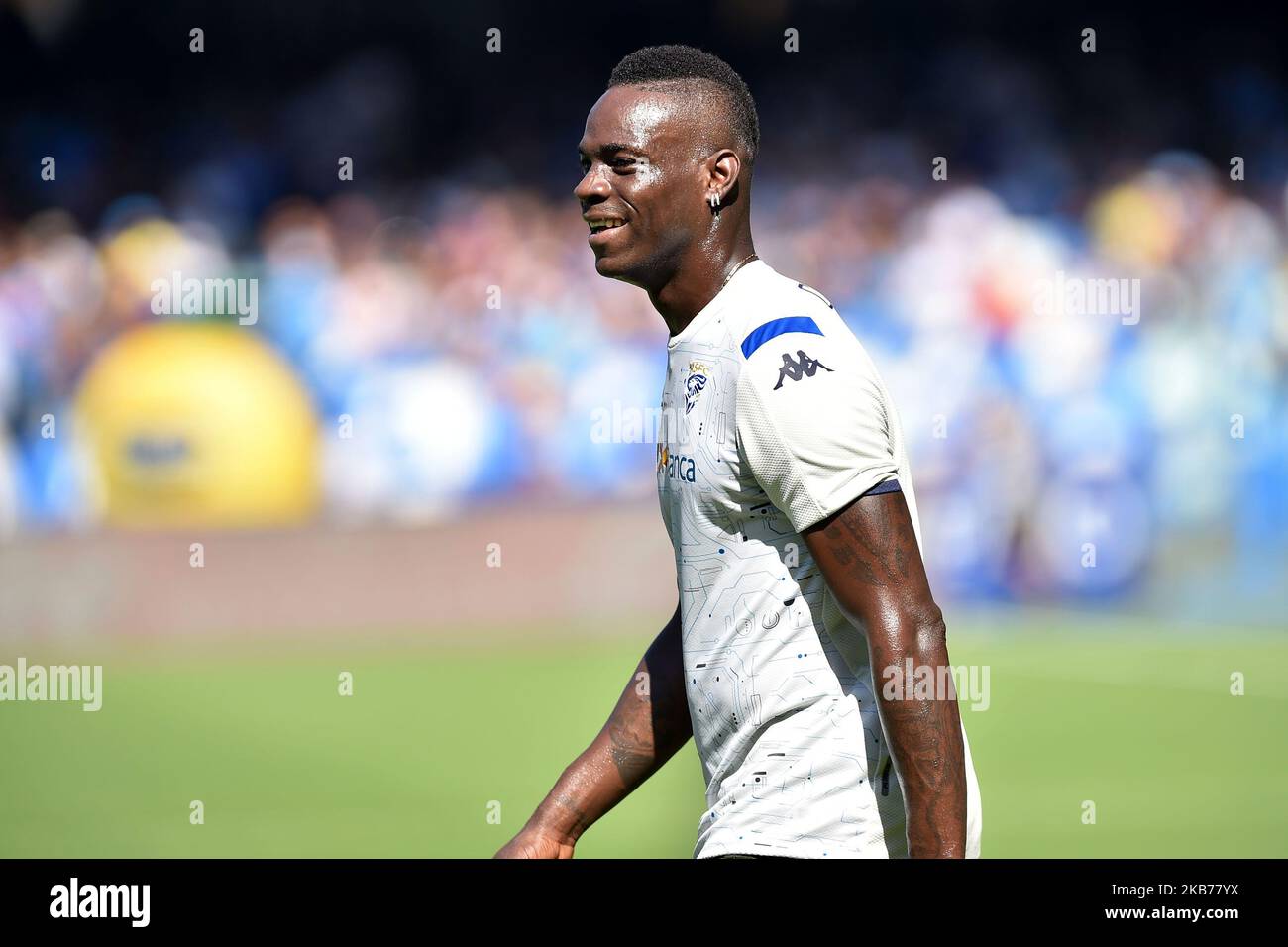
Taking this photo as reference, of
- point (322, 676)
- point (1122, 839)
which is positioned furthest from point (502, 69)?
point (1122, 839)

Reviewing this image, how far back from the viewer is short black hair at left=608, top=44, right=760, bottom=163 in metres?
2.35

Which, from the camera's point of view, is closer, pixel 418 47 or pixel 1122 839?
pixel 1122 839

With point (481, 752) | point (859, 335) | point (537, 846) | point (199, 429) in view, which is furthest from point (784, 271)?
point (537, 846)

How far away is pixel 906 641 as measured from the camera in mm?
1917

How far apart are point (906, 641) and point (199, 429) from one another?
1055 centimetres

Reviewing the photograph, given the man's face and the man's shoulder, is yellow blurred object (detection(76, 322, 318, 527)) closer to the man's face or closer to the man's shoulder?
the man's face

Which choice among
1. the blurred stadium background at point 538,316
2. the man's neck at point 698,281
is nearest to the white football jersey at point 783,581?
the man's neck at point 698,281

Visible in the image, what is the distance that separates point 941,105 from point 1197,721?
21.9 feet

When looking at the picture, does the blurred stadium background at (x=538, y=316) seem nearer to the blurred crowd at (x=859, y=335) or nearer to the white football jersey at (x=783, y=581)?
the blurred crowd at (x=859, y=335)

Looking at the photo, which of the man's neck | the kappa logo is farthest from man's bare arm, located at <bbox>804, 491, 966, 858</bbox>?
the man's neck

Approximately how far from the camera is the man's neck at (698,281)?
91.2 inches

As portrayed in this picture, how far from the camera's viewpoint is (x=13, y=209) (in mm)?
12070

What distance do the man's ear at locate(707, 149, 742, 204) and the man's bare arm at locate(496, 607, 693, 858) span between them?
695 mm
